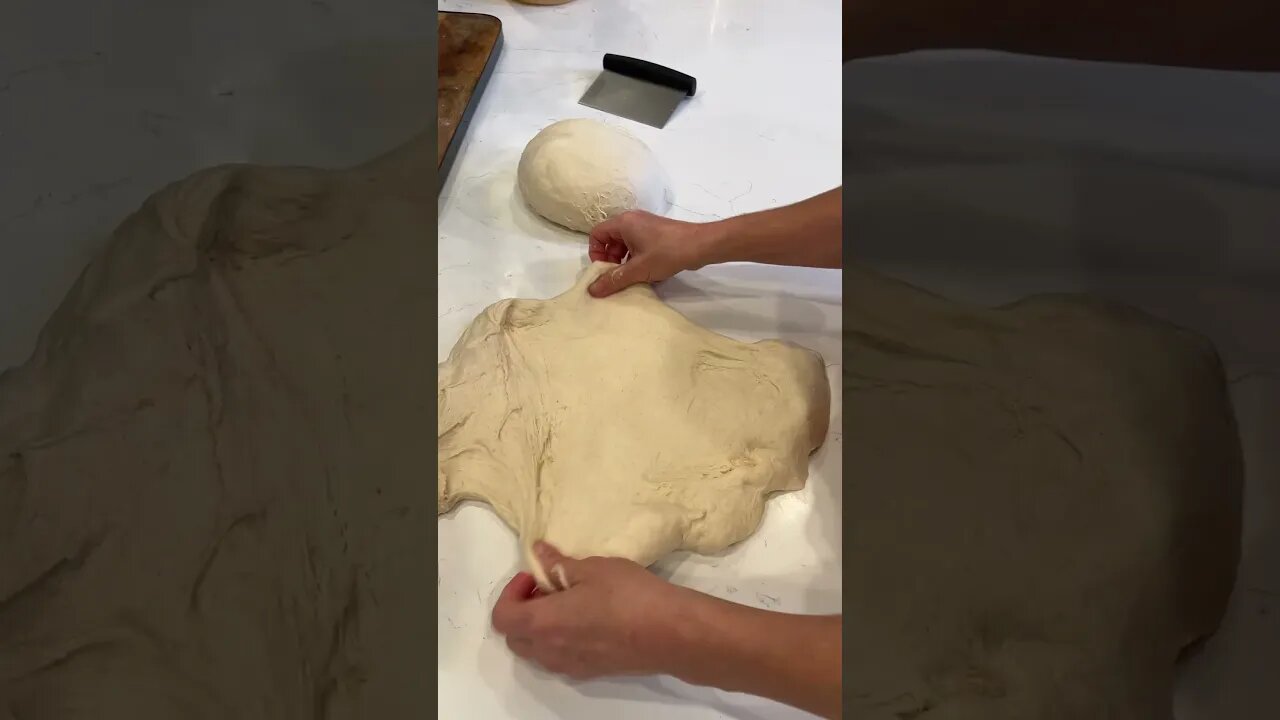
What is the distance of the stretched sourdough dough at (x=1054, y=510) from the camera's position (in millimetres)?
340

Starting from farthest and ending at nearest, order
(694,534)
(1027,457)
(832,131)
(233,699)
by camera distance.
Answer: (832,131) < (694,534) < (1027,457) < (233,699)

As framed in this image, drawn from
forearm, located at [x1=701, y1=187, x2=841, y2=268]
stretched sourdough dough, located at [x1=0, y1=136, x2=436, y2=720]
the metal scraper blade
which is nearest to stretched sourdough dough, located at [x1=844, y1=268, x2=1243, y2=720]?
stretched sourdough dough, located at [x1=0, y1=136, x2=436, y2=720]

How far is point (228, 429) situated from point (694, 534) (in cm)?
59

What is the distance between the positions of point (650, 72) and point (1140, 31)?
3.07 ft

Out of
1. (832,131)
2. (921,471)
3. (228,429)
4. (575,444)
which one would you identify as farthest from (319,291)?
(832,131)

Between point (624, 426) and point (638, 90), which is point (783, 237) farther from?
point (638, 90)

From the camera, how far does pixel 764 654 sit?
0.62 meters

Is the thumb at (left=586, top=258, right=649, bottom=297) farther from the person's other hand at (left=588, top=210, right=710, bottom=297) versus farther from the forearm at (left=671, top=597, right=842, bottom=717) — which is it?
the forearm at (left=671, top=597, right=842, bottom=717)

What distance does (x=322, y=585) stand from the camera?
0.28 meters

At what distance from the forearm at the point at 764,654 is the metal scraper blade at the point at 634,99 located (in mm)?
812

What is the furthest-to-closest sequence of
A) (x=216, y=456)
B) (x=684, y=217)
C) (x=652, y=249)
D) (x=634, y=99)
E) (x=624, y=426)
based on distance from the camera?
(x=634, y=99)
(x=684, y=217)
(x=652, y=249)
(x=624, y=426)
(x=216, y=456)

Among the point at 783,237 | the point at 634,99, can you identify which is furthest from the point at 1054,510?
the point at 634,99

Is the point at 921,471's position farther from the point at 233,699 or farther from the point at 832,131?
A: the point at 832,131

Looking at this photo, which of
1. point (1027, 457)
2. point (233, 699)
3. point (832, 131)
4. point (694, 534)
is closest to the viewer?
point (233, 699)
